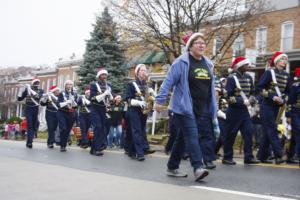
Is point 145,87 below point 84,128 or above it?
above

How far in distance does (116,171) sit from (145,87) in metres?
3.47

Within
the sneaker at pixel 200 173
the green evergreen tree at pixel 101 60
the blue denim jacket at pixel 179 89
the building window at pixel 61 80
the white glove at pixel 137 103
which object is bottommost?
the sneaker at pixel 200 173

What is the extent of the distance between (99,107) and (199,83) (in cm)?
524

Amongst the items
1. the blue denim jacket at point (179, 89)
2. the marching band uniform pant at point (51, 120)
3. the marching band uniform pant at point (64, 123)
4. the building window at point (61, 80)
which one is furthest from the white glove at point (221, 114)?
the building window at point (61, 80)

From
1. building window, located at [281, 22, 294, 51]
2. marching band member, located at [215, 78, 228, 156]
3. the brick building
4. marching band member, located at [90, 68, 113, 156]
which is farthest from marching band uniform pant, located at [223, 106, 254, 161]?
building window, located at [281, 22, 294, 51]

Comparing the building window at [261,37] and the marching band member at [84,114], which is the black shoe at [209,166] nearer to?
the marching band member at [84,114]

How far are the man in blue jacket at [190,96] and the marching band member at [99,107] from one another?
4668 millimetres

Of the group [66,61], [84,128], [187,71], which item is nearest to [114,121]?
[84,128]

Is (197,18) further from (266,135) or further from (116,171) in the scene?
(116,171)

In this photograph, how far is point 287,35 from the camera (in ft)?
94.3

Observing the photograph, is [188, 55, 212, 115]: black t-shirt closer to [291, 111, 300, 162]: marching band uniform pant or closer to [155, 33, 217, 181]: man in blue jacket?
[155, 33, 217, 181]: man in blue jacket

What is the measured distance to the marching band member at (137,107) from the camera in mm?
10617

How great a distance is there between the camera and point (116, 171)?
8.03 meters

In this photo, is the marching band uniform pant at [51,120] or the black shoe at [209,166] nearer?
the black shoe at [209,166]
